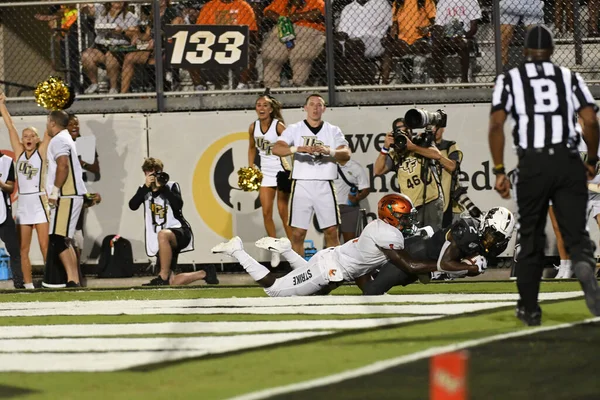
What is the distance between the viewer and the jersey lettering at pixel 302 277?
1026 cm

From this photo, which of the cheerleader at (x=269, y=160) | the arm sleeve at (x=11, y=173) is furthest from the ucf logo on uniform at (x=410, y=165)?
the arm sleeve at (x=11, y=173)

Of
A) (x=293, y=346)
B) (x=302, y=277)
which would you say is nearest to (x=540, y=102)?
(x=293, y=346)

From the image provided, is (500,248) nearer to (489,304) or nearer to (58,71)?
(489,304)

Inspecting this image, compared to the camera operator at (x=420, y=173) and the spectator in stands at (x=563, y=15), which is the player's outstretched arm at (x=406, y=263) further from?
the spectator in stands at (x=563, y=15)

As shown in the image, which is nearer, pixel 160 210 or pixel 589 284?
pixel 589 284

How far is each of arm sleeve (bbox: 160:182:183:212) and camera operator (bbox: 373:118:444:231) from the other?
8.16 feet

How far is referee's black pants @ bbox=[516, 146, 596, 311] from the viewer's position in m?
7.22

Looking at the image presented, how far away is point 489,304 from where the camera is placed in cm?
887

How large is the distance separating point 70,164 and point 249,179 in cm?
200

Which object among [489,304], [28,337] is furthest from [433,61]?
[28,337]

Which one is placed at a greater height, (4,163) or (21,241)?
(4,163)

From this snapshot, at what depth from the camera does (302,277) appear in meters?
10.3

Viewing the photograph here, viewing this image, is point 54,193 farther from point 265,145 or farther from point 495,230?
point 495,230

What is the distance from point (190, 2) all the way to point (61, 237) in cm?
380
